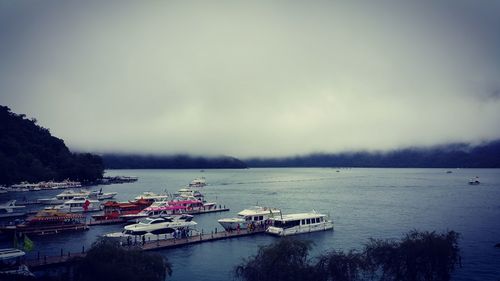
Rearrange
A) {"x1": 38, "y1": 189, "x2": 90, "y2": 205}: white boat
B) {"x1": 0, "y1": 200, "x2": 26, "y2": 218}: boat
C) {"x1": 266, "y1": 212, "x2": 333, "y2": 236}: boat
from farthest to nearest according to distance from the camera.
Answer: {"x1": 38, "y1": 189, "x2": 90, "y2": 205}: white boat < {"x1": 0, "y1": 200, "x2": 26, "y2": 218}: boat < {"x1": 266, "y1": 212, "x2": 333, "y2": 236}: boat

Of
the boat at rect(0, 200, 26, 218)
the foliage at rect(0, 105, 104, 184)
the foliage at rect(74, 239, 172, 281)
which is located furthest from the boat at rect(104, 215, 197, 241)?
the foliage at rect(0, 105, 104, 184)

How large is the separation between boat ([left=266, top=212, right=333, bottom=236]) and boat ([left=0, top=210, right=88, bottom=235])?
35927mm

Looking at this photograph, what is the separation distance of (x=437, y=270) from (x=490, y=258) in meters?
21.9

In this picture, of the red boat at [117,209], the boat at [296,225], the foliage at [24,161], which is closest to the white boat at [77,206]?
the red boat at [117,209]

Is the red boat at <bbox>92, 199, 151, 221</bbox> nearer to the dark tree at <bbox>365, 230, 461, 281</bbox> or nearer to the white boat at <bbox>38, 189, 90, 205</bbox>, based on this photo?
the white boat at <bbox>38, 189, 90, 205</bbox>

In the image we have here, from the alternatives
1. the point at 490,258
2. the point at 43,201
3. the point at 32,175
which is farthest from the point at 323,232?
the point at 32,175

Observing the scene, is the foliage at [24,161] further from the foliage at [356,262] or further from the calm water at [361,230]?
the foliage at [356,262]

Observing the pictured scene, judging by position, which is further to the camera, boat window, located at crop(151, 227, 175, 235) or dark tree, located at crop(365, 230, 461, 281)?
boat window, located at crop(151, 227, 175, 235)

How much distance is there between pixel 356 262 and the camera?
37.6 m

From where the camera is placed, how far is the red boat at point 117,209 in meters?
87.0

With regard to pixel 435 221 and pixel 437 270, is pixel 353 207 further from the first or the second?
pixel 437 270

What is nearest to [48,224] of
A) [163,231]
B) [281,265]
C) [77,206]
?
[163,231]

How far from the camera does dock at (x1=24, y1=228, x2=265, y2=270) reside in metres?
48.8

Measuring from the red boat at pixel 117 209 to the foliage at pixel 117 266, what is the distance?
176ft
